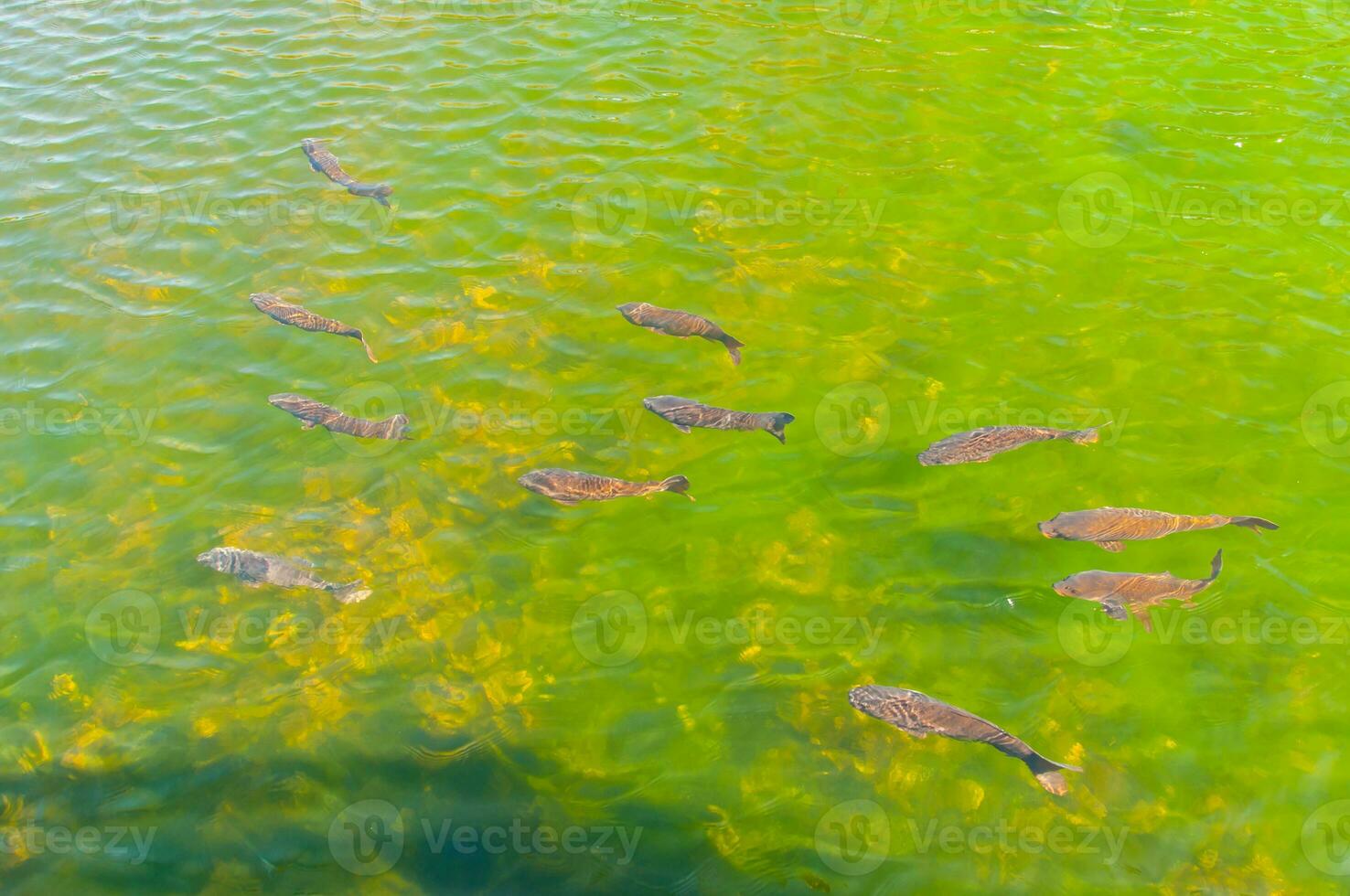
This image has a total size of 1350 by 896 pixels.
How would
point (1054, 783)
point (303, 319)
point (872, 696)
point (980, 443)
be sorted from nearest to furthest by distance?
point (1054, 783) < point (872, 696) < point (980, 443) < point (303, 319)

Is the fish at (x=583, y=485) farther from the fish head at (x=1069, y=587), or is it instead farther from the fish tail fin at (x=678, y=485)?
the fish head at (x=1069, y=587)

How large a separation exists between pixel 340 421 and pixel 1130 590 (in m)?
8.88

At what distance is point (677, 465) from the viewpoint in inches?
368

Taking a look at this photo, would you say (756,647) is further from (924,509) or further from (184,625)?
(184,625)

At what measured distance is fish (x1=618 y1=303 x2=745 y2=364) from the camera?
10469 millimetres

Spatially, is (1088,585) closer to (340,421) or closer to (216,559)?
(340,421)

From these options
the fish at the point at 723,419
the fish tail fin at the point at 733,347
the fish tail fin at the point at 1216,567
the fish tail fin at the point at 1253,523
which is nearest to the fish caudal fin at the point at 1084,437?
the fish tail fin at the point at 1253,523

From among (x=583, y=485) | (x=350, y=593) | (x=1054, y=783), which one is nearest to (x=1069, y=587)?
(x=1054, y=783)

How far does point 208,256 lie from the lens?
12.2 metres

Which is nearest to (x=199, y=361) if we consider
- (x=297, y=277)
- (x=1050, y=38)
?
(x=297, y=277)

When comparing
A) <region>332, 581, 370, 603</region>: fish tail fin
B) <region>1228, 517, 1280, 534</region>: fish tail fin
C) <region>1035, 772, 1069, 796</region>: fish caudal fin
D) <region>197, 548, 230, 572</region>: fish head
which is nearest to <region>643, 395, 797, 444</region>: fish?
<region>332, 581, 370, 603</region>: fish tail fin

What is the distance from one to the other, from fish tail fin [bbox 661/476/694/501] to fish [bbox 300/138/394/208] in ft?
24.2

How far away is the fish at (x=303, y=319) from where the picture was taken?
35.3 feet

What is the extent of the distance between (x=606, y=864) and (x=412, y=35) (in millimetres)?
16713
